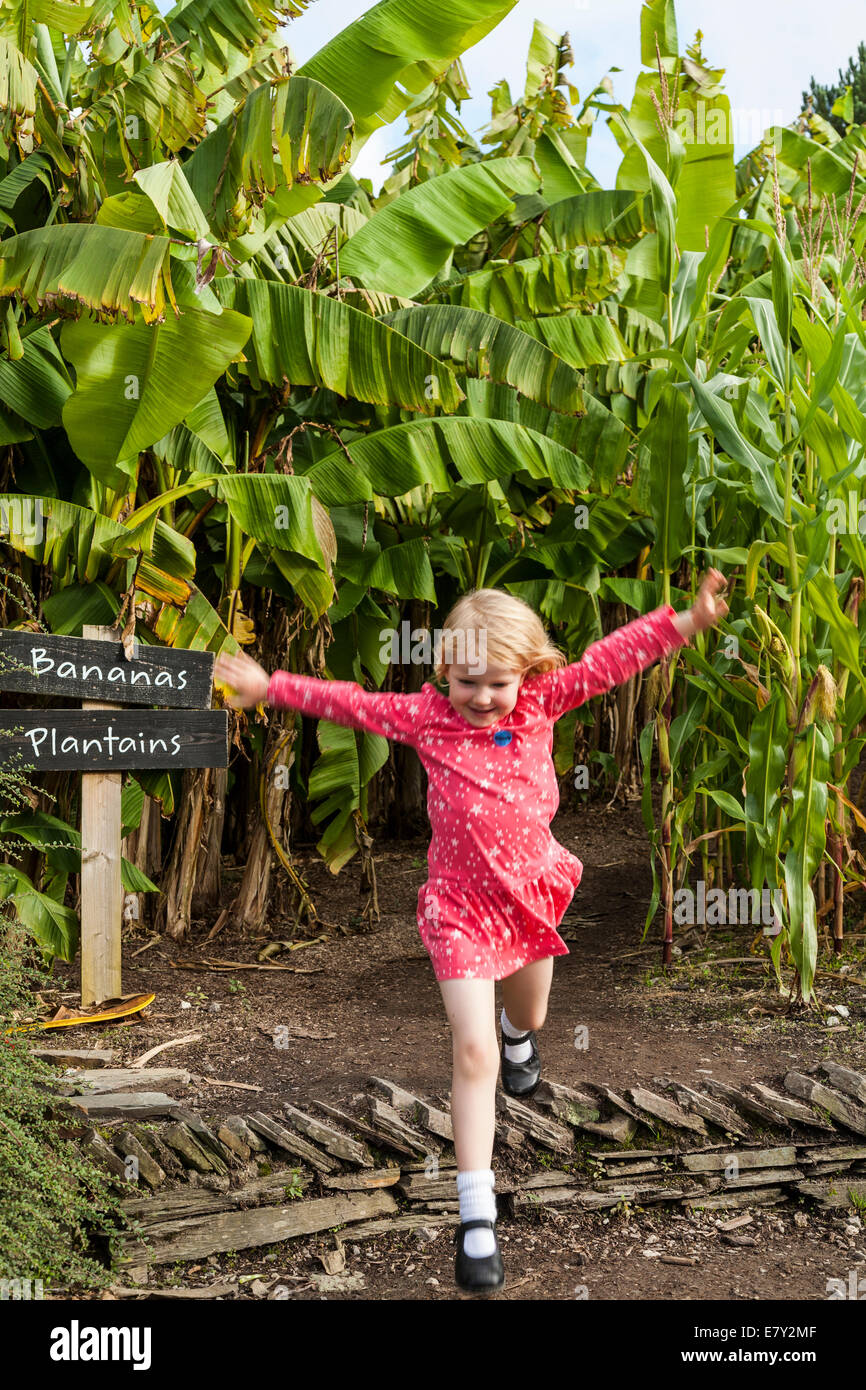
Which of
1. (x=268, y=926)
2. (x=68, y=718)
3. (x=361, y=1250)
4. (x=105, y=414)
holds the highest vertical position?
(x=105, y=414)

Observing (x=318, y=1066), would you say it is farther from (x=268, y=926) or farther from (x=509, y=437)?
(x=509, y=437)

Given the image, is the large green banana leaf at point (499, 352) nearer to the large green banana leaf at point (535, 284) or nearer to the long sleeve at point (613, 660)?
the large green banana leaf at point (535, 284)

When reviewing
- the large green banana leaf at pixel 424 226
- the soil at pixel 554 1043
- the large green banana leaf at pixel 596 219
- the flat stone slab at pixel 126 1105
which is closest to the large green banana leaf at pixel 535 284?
the large green banana leaf at pixel 596 219

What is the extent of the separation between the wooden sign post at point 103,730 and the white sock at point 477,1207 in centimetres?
239

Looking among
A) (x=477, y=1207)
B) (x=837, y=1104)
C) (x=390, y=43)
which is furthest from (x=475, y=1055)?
(x=390, y=43)

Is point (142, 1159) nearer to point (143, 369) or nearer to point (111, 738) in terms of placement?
point (111, 738)

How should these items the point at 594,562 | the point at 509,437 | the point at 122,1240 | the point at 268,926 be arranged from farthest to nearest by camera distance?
the point at 594,562 < the point at 268,926 < the point at 509,437 < the point at 122,1240

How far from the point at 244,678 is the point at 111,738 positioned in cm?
193

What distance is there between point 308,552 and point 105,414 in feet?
3.14

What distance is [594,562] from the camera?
6348 millimetres

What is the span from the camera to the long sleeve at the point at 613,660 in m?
2.61

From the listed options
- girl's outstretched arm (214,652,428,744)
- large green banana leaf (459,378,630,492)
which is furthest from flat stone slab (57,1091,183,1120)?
large green banana leaf (459,378,630,492)

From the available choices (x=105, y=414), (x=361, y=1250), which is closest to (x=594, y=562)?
(x=105, y=414)

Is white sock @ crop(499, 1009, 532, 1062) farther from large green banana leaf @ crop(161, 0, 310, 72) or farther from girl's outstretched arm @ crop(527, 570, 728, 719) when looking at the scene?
large green banana leaf @ crop(161, 0, 310, 72)
